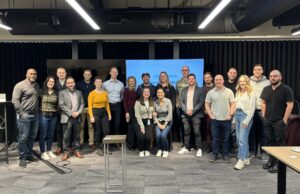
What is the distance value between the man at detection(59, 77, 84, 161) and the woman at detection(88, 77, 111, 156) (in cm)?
23

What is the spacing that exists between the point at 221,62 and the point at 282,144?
14.1ft

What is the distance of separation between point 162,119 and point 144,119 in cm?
33

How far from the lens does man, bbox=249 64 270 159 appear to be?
483cm

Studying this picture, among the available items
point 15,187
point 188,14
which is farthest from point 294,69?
point 15,187

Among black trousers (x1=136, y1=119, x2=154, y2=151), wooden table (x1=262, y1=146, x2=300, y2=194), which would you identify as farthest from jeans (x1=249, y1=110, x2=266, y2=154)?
wooden table (x1=262, y1=146, x2=300, y2=194)

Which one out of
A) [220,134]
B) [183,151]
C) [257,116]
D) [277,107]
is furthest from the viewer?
[183,151]

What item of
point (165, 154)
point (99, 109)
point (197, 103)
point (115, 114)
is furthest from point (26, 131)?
point (197, 103)

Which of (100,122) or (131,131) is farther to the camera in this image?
(131,131)

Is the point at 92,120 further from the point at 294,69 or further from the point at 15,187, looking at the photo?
the point at 294,69

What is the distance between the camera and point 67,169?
4.61 m

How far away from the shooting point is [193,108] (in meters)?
5.38

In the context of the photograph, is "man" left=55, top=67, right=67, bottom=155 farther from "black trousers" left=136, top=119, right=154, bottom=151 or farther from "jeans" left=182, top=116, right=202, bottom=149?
"jeans" left=182, top=116, right=202, bottom=149

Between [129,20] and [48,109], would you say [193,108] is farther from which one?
[48,109]

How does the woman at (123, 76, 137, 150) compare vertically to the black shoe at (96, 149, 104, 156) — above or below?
above
